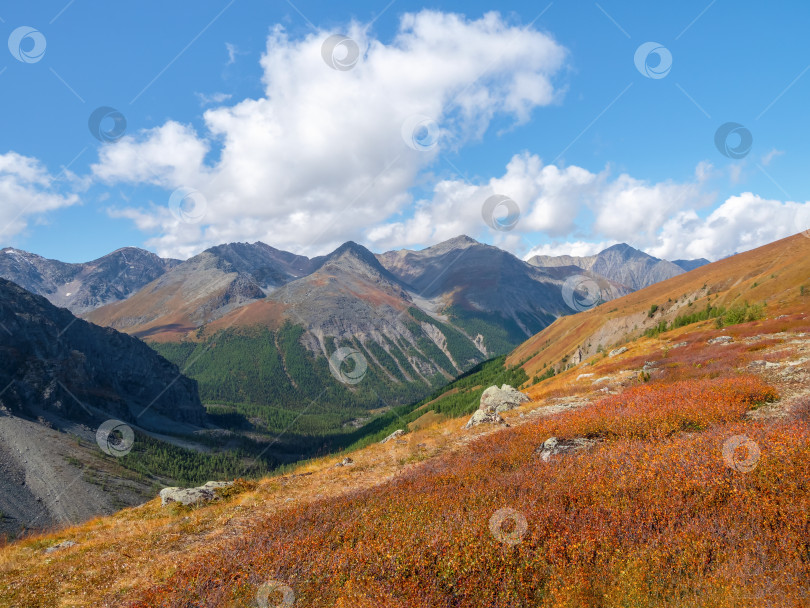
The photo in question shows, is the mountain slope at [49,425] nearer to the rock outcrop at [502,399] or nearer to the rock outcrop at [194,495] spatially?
the rock outcrop at [194,495]

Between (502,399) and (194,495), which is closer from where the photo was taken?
(194,495)

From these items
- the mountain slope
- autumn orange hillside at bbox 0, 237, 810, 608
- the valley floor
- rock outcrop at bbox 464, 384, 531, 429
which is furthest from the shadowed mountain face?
the valley floor

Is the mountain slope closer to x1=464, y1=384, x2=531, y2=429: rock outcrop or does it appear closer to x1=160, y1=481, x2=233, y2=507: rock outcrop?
x1=160, y1=481, x2=233, y2=507: rock outcrop

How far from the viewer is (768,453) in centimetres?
851

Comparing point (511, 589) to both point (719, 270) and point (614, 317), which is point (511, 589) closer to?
point (614, 317)

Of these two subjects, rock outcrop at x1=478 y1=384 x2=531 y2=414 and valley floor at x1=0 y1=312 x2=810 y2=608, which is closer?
valley floor at x1=0 y1=312 x2=810 y2=608

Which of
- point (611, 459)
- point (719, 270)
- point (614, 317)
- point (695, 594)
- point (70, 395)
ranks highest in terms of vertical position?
point (719, 270)

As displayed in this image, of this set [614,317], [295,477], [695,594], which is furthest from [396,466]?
[614,317]

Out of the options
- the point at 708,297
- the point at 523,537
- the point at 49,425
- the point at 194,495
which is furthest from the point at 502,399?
the point at 49,425

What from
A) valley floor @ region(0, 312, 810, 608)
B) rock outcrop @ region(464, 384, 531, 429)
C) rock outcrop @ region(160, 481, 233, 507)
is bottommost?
rock outcrop @ region(160, 481, 233, 507)

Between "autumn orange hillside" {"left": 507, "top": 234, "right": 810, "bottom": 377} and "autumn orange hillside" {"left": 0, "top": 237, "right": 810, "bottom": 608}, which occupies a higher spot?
"autumn orange hillside" {"left": 507, "top": 234, "right": 810, "bottom": 377}

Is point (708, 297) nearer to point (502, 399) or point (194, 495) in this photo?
point (502, 399)

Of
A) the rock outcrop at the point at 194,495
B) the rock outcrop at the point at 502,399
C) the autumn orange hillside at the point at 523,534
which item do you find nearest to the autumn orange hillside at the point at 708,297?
the rock outcrop at the point at 502,399

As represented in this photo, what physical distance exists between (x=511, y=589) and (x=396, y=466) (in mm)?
12145
